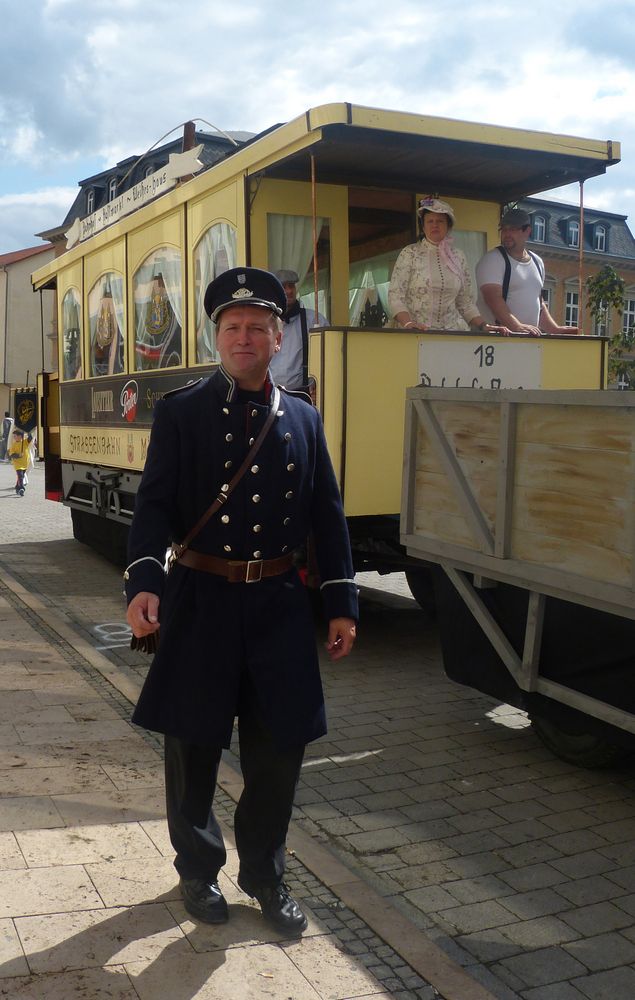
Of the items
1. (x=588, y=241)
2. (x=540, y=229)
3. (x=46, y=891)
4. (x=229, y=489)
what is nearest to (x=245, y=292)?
(x=229, y=489)

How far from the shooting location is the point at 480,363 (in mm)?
6812

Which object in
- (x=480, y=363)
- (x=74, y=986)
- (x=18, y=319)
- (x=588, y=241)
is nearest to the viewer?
(x=74, y=986)

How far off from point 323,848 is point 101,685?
8.11 ft

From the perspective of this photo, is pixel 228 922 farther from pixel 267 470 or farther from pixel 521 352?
pixel 521 352

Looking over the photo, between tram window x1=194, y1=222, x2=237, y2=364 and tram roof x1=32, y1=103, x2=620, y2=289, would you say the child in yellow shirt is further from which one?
tram roof x1=32, y1=103, x2=620, y2=289

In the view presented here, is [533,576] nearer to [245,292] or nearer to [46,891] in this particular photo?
[245,292]

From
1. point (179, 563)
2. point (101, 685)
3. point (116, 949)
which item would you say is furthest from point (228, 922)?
point (101, 685)

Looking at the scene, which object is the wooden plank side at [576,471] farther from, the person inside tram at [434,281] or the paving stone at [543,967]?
the person inside tram at [434,281]

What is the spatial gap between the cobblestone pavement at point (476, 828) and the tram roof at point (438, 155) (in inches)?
127

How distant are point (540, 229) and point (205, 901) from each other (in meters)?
48.5

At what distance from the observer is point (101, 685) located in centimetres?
609

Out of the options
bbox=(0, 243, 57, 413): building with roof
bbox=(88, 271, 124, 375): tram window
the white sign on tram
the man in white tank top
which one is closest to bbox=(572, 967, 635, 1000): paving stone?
the man in white tank top

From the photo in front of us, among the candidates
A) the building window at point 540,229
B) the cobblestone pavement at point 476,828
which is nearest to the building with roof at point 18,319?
the building window at point 540,229

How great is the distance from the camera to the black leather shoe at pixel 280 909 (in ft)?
10.5
